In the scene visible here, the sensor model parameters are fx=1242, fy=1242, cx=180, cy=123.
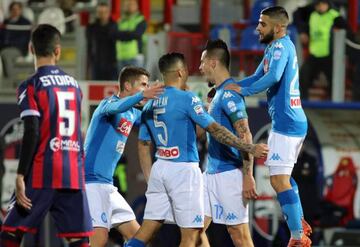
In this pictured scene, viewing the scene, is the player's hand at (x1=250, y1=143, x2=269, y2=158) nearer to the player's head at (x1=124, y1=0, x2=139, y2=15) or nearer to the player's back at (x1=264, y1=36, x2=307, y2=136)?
the player's back at (x1=264, y1=36, x2=307, y2=136)

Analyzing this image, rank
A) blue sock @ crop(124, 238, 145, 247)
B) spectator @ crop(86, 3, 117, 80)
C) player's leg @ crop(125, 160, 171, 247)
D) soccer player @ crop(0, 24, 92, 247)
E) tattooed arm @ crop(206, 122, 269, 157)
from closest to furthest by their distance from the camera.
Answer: soccer player @ crop(0, 24, 92, 247)
tattooed arm @ crop(206, 122, 269, 157)
blue sock @ crop(124, 238, 145, 247)
player's leg @ crop(125, 160, 171, 247)
spectator @ crop(86, 3, 117, 80)

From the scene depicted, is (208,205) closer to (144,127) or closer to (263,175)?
(144,127)

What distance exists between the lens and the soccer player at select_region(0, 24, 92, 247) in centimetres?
998

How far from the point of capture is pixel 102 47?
18.5 meters

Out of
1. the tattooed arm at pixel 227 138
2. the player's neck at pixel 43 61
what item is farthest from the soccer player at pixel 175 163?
the player's neck at pixel 43 61

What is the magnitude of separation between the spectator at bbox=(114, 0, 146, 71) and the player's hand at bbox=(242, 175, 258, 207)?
6.53 m

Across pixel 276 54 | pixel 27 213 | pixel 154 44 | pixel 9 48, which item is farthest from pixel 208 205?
pixel 9 48

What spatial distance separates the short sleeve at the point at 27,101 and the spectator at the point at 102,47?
8385 millimetres

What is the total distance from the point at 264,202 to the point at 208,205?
7.13 m

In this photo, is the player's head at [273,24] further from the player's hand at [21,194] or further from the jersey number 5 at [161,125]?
the player's hand at [21,194]

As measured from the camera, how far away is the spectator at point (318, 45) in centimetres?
1833

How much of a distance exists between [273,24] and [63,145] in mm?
3017

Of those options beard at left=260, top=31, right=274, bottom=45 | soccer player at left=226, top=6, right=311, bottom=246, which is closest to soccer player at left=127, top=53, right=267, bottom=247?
soccer player at left=226, top=6, right=311, bottom=246

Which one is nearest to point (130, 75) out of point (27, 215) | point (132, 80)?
point (132, 80)
